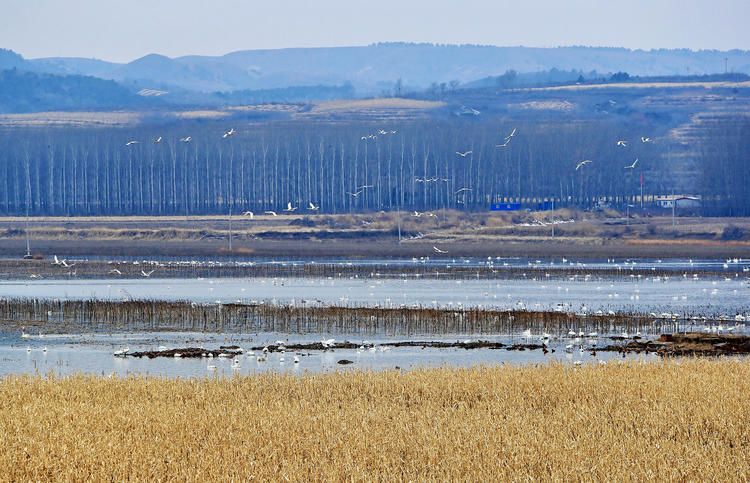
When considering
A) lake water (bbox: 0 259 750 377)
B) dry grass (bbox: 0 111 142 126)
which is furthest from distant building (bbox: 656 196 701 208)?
dry grass (bbox: 0 111 142 126)

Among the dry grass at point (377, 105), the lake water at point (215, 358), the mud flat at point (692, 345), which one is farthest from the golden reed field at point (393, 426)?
the dry grass at point (377, 105)

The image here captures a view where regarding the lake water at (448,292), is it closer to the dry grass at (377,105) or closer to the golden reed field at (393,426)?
the golden reed field at (393,426)

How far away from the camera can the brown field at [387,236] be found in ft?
289

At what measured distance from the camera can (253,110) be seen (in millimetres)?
189375

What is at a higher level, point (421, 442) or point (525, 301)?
point (421, 442)

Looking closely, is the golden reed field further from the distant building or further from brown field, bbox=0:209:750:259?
the distant building

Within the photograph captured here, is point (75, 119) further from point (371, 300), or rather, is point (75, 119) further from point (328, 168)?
point (371, 300)

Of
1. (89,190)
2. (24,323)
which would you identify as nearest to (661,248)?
(24,323)

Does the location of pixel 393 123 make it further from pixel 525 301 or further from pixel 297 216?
pixel 525 301

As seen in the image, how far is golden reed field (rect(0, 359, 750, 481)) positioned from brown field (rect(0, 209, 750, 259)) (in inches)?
2442

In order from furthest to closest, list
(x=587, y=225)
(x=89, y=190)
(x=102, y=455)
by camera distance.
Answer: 1. (x=89, y=190)
2. (x=587, y=225)
3. (x=102, y=455)

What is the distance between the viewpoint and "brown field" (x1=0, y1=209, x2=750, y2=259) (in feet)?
289

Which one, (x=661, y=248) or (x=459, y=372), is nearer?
(x=459, y=372)

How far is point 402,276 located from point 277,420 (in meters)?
45.3
